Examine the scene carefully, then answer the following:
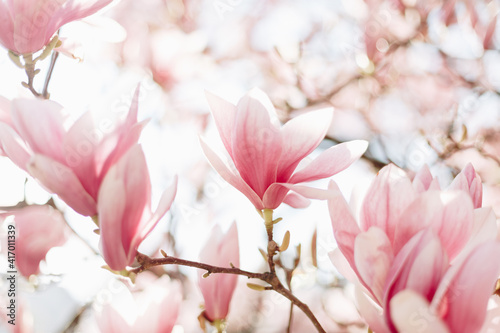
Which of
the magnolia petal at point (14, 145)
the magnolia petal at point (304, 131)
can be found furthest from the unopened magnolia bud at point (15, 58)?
the magnolia petal at point (304, 131)

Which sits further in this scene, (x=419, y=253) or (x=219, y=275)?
(x=219, y=275)

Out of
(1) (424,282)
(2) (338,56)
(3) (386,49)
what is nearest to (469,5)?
(3) (386,49)

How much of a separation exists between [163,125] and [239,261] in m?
1.34

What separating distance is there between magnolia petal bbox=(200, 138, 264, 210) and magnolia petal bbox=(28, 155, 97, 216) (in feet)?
0.48

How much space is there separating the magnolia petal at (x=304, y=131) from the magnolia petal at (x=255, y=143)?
0.04 feet

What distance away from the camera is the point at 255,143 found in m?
0.54

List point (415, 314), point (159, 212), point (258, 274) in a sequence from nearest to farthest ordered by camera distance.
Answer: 1. point (415, 314)
2. point (159, 212)
3. point (258, 274)

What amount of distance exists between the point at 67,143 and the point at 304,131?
275mm

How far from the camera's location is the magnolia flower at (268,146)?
529mm

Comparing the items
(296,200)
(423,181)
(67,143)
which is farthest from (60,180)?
(423,181)

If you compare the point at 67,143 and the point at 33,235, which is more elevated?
the point at 67,143

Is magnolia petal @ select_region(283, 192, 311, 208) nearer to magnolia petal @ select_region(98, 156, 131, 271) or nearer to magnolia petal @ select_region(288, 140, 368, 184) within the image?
magnolia petal @ select_region(288, 140, 368, 184)

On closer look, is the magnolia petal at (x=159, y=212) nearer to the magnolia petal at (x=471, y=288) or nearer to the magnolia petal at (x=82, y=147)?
the magnolia petal at (x=82, y=147)

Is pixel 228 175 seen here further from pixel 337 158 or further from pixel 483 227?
pixel 483 227
